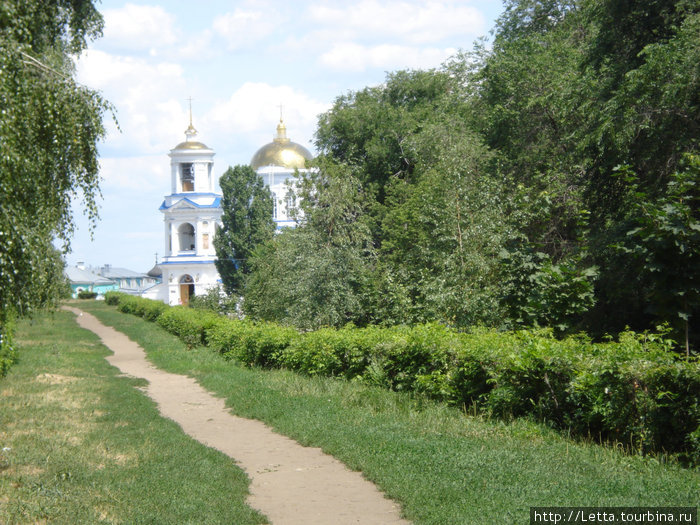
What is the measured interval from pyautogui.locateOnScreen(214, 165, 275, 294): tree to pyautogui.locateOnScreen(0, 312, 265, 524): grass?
37130mm

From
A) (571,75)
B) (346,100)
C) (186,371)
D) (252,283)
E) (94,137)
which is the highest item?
(346,100)

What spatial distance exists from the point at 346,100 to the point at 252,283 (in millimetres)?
14008

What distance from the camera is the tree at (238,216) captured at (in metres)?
51.4

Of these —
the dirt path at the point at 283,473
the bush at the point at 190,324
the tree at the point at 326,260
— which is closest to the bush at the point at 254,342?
the tree at the point at 326,260

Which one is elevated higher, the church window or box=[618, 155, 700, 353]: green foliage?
the church window

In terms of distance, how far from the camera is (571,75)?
1994cm

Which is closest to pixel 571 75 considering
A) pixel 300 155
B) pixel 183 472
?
pixel 183 472

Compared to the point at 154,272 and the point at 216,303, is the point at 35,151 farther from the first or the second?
the point at 154,272

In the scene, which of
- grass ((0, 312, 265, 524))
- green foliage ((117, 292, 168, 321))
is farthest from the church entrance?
grass ((0, 312, 265, 524))

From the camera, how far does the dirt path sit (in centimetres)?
631

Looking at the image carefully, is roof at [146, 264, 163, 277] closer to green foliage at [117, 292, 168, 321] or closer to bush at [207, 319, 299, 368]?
green foliage at [117, 292, 168, 321]

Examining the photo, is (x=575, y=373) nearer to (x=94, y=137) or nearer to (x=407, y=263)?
(x=94, y=137)

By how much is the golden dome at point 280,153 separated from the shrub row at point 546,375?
174 feet

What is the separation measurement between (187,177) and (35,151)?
56562mm
